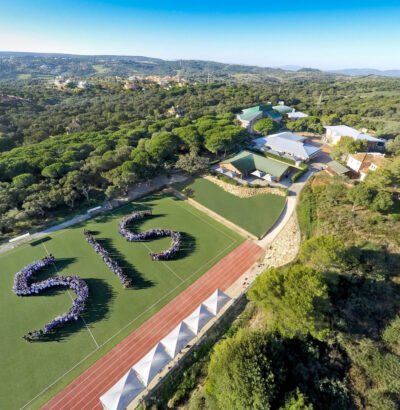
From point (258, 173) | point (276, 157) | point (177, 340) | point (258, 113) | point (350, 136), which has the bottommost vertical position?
point (177, 340)

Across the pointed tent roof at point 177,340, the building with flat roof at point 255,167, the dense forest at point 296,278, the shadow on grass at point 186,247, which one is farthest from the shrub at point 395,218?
the pointed tent roof at point 177,340

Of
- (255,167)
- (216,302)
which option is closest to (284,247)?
(216,302)

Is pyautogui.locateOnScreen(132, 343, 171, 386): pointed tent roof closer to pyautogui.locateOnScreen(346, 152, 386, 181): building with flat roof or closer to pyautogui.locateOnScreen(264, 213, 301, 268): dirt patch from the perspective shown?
pyautogui.locateOnScreen(264, 213, 301, 268): dirt patch

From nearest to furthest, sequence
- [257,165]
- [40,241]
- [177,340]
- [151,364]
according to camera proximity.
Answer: [151,364], [177,340], [40,241], [257,165]

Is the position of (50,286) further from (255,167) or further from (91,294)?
(255,167)

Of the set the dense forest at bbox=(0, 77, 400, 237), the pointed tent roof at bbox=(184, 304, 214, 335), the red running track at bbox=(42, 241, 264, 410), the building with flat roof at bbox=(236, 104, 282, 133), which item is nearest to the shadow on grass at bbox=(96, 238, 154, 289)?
the red running track at bbox=(42, 241, 264, 410)

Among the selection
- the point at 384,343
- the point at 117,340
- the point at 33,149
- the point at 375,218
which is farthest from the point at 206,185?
the point at 33,149

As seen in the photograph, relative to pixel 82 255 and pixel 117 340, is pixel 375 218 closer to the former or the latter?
pixel 117 340
